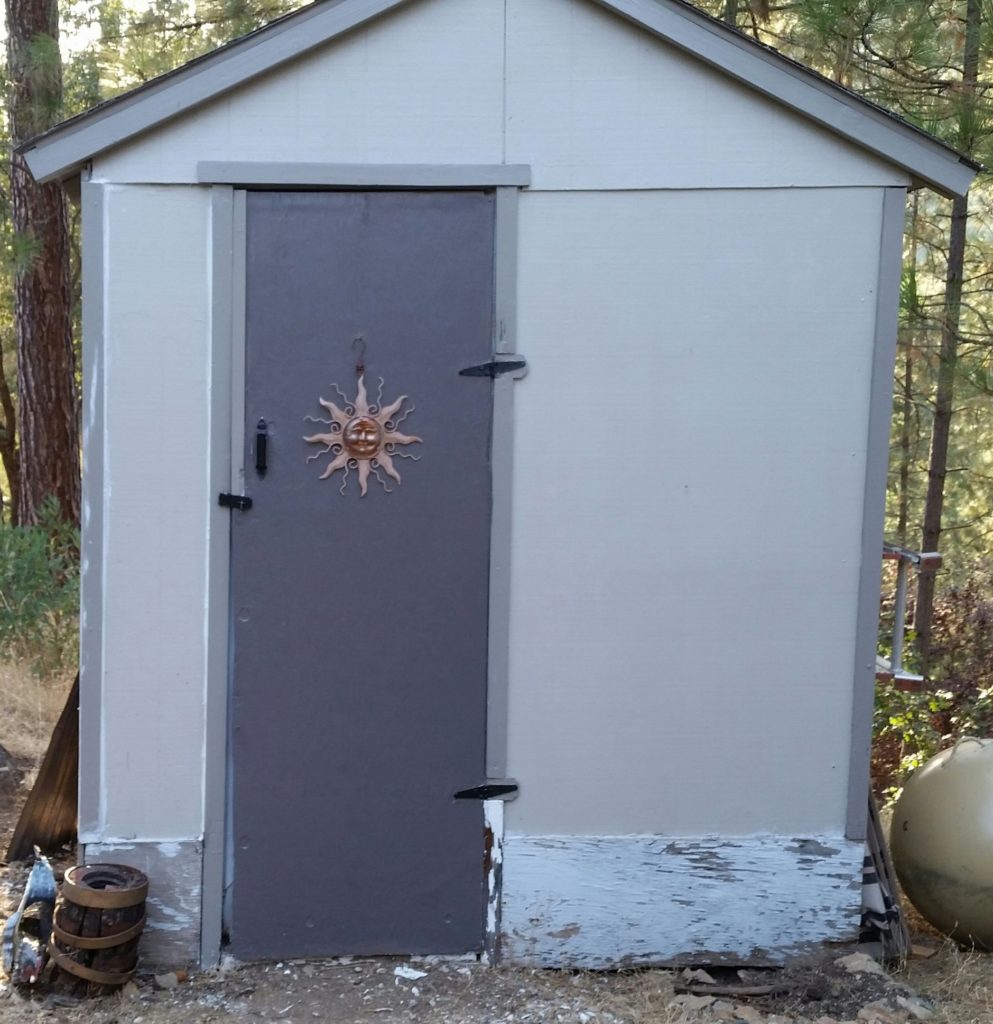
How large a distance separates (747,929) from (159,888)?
80.7 inches

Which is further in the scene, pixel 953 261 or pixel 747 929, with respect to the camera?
pixel 953 261

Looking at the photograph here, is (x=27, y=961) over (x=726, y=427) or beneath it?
beneath

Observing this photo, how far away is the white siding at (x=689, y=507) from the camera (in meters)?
3.90

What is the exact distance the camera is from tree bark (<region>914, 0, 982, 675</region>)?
6.64 meters

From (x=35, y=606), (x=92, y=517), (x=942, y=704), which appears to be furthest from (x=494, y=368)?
(x=35, y=606)

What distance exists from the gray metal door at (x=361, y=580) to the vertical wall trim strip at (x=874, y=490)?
4.30 feet

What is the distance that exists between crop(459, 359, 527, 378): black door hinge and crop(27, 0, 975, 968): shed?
0.01 m

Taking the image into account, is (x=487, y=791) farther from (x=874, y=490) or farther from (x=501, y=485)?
(x=874, y=490)

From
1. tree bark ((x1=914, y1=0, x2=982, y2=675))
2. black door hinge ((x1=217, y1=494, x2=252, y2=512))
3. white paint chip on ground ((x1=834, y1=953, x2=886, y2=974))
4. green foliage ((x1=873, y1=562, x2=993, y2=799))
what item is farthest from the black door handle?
tree bark ((x1=914, y1=0, x2=982, y2=675))

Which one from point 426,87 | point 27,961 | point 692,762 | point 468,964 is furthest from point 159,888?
point 426,87

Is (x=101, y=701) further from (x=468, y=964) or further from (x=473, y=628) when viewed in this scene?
(x=468, y=964)

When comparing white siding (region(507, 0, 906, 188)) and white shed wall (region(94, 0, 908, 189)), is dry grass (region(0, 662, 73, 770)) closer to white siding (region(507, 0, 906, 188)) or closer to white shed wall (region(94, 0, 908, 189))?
white shed wall (region(94, 0, 908, 189))

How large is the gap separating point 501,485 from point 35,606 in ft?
15.3

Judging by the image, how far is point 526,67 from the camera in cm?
382
